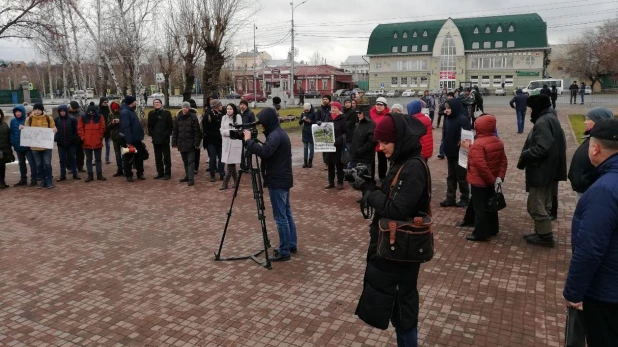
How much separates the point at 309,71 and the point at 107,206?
74.5 m

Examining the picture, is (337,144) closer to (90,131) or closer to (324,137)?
(324,137)

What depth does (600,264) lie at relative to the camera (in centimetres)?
277

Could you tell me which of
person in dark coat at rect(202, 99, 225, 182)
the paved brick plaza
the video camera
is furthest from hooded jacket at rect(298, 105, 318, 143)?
the video camera

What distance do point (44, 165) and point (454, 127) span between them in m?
9.11

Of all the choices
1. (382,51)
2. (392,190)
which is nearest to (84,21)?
(392,190)

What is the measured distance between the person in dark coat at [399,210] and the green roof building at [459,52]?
70.0 meters

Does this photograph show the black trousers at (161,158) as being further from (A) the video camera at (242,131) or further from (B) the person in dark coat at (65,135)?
(A) the video camera at (242,131)

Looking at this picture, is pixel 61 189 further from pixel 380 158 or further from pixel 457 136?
pixel 457 136

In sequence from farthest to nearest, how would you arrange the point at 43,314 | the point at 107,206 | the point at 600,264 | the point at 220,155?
the point at 220,155
the point at 107,206
the point at 43,314
the point at 600,264

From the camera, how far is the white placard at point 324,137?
34.9ft

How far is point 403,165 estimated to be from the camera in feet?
11.0

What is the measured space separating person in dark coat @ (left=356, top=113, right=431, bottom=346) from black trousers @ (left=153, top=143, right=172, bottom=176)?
9289 mm

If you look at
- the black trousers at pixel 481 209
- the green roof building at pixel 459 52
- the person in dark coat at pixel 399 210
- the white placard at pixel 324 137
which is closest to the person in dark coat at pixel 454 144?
the black trousers at pixel 481 209

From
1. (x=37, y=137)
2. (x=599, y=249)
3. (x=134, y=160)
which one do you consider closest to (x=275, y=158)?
(x=599, y=249)
